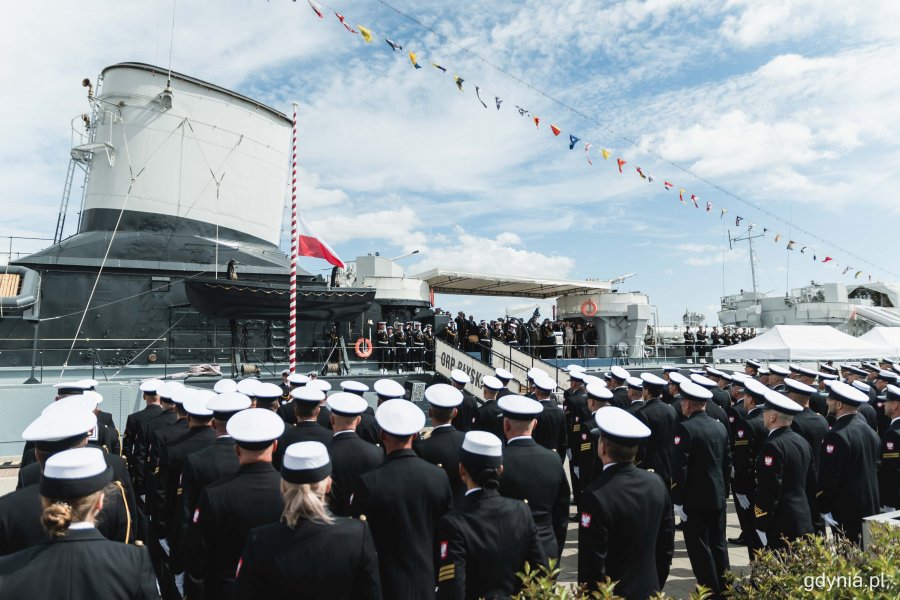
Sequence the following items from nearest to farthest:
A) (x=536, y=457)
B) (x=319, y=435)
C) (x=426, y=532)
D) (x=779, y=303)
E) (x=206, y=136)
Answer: (x=426, y=532) → (x=536, y=457) → (x=319, y=435) → (x=206, y=136) → (x=779, y=303)

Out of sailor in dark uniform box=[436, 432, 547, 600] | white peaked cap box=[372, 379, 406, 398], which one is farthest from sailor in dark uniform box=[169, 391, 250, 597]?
white peaked cap box=[372, 379, 406, 398]

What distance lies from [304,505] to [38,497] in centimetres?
170

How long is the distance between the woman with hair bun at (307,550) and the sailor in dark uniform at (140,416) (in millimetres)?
4593

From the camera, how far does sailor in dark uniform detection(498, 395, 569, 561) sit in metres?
3.66

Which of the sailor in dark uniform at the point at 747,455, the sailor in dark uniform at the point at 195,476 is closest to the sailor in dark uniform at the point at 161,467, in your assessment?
the sailor in dark uniform at the point at 195,476

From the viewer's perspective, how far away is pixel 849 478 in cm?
497

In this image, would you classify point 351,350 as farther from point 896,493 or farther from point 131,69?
point 896,493

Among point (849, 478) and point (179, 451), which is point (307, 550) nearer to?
point (179, 451)

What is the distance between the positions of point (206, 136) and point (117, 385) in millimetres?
8437

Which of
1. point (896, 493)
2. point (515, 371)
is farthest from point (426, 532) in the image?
point (515, 371)

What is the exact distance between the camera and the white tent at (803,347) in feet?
48.4

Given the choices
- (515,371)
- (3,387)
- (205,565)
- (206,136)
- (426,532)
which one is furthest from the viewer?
(206,136)

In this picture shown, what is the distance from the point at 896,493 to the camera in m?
5.65

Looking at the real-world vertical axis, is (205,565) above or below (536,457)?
below
